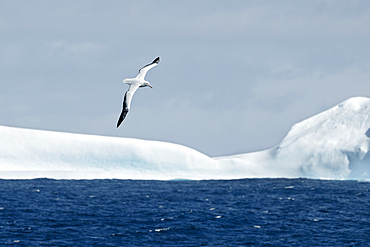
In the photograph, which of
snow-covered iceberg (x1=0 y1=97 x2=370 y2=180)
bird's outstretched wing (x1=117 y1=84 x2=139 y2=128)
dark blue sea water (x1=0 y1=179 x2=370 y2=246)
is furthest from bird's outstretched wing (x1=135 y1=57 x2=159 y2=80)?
snow-covered iceberg (x1=0 y1=97 x2=370 y2=180)

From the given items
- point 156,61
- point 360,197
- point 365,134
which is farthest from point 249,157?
point 156,61

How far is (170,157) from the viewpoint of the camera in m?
45.0

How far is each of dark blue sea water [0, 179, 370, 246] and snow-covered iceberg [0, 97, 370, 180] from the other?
22.1 ft

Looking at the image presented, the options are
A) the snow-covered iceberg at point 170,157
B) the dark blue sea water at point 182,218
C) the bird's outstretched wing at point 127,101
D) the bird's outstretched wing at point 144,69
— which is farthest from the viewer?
the snow-covered iceberg at point 170,157

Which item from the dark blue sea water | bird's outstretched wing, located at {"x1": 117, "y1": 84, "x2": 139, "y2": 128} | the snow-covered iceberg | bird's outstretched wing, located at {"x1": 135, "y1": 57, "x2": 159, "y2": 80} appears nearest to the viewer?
bird's outstretched wing, located at {"x1": 117, "y1": 84, "x2": 139, "y2": 128}

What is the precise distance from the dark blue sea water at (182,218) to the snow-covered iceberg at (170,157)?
6.72 m

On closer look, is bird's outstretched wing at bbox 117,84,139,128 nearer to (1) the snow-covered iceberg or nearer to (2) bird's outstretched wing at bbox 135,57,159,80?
(2) bird's outstretched wing at bbox 135,57,159,80

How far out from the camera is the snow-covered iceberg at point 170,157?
43.1 metres

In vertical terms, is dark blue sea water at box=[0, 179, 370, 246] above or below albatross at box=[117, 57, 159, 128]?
below

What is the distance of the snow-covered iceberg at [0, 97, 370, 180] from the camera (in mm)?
43081

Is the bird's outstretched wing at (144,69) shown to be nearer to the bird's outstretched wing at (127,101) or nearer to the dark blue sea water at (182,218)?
the bird's outstretched wing at (127,101)

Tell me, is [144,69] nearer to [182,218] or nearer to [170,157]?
[182,218]

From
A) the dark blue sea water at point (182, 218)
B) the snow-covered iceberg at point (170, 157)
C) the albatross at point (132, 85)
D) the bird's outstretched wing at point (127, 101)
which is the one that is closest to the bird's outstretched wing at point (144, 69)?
the albatross at point (132, 85)

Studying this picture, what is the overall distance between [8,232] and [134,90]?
1374 cm
